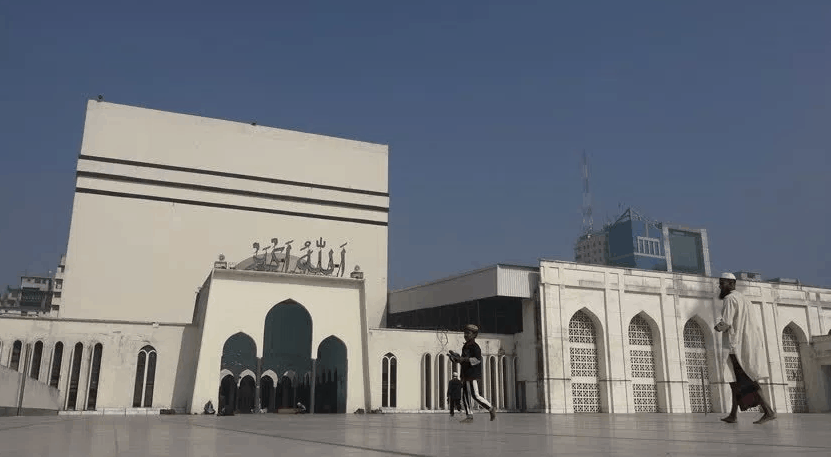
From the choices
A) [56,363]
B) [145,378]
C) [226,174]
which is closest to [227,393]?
[145,378]

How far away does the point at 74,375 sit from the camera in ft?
95.6

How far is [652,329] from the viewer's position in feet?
119

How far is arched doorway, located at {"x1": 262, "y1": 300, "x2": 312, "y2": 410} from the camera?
1396 inches


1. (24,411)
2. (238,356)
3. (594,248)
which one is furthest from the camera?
(594,248)

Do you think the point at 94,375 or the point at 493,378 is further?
the point at 493,378

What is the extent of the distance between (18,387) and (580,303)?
85.7 ft

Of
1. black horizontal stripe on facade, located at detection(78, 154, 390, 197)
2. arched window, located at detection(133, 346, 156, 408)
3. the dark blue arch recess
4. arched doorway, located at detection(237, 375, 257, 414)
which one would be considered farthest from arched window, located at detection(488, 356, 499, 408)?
black horizontal stripe on facade, located at detection(78, 154, 390, 197)

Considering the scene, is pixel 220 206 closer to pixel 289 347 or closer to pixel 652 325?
pixel 289 347

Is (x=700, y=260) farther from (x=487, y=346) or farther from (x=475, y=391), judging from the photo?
(x=475, y=391)

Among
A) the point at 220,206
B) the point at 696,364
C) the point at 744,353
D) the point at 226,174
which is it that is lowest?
the point at 744,353

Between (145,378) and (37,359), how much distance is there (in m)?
4.68

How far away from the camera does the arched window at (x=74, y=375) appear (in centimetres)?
2858

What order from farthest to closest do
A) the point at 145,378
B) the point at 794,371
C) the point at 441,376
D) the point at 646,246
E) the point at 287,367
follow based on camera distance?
the point at 646,246
the point at 794,371
the point at 287,367
the point at 441,376
the point at 145,378

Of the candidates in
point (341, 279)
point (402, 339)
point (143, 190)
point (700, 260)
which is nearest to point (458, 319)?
point (402, 339)
